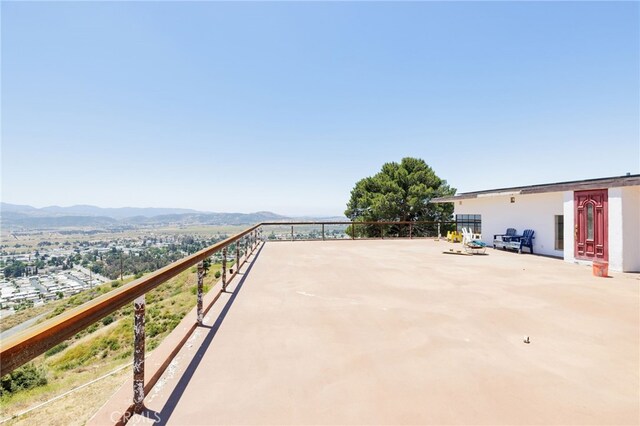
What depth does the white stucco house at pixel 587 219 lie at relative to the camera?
247 inches

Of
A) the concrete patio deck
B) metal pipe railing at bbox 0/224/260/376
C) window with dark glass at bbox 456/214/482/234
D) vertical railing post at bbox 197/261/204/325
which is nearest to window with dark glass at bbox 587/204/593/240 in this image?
the concrete patio deck

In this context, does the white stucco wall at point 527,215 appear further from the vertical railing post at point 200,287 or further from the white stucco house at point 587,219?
the vertical railing post at point 200,287

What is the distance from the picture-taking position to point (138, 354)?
63.0 inches

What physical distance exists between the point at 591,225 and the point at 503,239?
3106 mm

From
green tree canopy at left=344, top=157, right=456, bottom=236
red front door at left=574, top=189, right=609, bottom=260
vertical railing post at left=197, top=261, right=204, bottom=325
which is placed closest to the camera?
vertical railing post at left=197, top=261, right=204, bottom=325

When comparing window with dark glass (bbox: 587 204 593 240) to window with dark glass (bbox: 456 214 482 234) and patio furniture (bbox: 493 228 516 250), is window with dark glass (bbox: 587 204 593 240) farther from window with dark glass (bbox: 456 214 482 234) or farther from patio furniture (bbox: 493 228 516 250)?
window with dark glass (bbox: 456 214 482 234)

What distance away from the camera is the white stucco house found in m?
6.29

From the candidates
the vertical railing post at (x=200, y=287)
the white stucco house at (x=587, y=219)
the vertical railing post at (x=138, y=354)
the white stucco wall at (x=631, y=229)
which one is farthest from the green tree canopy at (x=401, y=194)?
the vertical railing post at (x=138, y=354)

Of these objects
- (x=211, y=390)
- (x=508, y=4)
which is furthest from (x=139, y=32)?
(x=508, y=4)

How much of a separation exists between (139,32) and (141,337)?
30.2 feet

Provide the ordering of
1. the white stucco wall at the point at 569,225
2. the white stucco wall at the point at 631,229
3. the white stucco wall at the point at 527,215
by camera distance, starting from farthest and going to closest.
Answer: the white stucco wall at the point at 527,215 → the white stucco wall at the point at 569,225 → the white stucco wall at the point at 631,229

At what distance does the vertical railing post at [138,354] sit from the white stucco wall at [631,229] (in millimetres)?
9406

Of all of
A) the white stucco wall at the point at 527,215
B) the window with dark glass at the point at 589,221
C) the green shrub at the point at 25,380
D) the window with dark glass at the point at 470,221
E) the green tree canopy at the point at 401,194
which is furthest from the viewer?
the green tree canopy at the point at 401,194

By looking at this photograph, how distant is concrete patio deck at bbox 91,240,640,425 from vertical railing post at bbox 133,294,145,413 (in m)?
0.08
